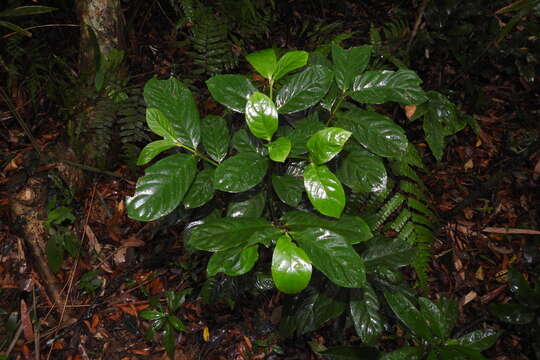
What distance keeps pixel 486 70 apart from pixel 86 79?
2.95m

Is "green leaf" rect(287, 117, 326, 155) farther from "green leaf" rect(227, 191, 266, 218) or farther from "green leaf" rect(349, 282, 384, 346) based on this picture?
"green leaf" rect(349, 282, 384, 346)

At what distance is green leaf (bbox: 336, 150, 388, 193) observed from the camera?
103cm

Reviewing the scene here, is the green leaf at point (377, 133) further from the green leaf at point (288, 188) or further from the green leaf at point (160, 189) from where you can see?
the green leaf at point (160, 189)

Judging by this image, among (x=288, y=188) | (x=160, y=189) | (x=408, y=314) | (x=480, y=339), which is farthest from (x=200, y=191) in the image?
(x=480, y=339)

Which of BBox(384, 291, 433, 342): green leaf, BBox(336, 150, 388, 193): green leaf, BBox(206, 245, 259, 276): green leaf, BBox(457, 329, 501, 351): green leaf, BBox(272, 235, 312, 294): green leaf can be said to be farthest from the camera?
BBox(457, 329, 501, 351): green leaf

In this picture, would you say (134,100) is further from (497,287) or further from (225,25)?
(497,287)

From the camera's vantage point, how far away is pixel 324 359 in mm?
2018

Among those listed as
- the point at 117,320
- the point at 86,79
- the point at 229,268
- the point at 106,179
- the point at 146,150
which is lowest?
the point at 117,320

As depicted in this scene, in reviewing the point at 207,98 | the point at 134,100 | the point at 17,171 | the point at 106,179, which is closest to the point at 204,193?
the point at 134,100

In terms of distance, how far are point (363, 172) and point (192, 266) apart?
4.88ft

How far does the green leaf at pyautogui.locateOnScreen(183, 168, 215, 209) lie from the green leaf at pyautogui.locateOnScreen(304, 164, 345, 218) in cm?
30

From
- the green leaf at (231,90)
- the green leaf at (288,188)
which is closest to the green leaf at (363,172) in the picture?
the green leaf at (288,188)

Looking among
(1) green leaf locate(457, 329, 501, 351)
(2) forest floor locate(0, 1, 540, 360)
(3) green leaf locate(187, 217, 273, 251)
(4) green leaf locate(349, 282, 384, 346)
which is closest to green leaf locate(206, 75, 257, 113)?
(3) green leaf locate(187, 217, 273, 251)

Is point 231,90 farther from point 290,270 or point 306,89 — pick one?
point 290,270
